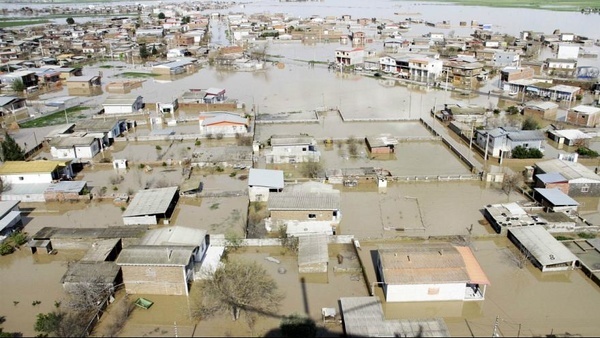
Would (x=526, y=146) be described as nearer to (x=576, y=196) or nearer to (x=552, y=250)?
(x=576, y=196)

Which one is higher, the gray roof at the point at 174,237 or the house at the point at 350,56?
the house at the point at 350,56

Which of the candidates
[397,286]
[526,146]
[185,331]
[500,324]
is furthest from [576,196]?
[185,331]

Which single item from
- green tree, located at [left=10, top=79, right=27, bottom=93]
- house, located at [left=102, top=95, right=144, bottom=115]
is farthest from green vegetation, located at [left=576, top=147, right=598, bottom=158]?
green tree, located at [left=10, top=79, right=27, bottom=93]

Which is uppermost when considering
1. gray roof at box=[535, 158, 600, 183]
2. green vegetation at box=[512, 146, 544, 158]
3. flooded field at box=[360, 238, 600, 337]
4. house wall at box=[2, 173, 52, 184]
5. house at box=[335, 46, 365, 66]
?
house at box=[335, 46, 365, 66]

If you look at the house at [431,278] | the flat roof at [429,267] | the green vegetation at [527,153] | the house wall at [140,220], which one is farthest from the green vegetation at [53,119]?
the green vegetation at [527,153]

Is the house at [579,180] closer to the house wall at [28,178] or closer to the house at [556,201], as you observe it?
the house at [556,201]

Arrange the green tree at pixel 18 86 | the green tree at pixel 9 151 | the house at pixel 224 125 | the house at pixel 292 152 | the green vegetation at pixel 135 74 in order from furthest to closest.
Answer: the green vegetation at pixel 135 74 → the green tree at pixel 18 86 → the house at pixel 224 125 → the house at pixel 292 152 → the green tree at pixel 9 151

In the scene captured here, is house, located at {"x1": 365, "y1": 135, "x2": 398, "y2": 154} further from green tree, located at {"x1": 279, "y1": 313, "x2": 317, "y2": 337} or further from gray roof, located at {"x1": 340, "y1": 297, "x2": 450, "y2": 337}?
green tree, located at {"x1": 279, "y1": 313, "x2": 317, "y2": 337}

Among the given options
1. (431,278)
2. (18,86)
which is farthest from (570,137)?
(18,86)
